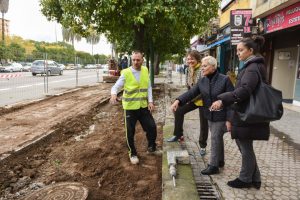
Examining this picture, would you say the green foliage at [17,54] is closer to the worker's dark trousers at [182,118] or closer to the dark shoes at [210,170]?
the worker's dark trousers at [182,118]

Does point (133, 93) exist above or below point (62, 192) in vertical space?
above

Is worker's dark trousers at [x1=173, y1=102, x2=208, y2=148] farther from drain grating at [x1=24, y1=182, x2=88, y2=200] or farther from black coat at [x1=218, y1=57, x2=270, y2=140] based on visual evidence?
drain grating at [x1=24, y1=182, x2=88, y2=200]

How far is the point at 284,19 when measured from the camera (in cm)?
1065

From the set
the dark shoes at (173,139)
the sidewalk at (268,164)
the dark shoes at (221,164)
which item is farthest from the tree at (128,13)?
the dark shoes at (221,164)

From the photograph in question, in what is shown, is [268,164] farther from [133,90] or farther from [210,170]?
[133,90]

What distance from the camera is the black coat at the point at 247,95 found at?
3319 mm

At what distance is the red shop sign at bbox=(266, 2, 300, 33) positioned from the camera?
9762 mm

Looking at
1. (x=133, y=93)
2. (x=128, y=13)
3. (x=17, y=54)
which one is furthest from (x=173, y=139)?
(x=17, y=54)

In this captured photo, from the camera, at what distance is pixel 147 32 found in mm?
13664

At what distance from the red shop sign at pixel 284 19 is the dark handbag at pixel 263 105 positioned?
24.1 ft

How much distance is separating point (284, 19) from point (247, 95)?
8.72 meters

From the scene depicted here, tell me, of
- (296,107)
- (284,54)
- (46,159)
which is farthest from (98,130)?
(284,54)

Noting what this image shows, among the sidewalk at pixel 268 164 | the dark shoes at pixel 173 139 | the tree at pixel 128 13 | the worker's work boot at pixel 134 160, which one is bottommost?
the sidewalk at pixel 268 164

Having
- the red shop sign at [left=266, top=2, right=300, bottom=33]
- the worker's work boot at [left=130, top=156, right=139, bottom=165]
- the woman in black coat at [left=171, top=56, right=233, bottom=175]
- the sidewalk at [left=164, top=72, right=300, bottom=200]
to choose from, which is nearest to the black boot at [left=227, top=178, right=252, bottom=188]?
the sidewalk at [left=164, top=72, right=300, bottom=200]
